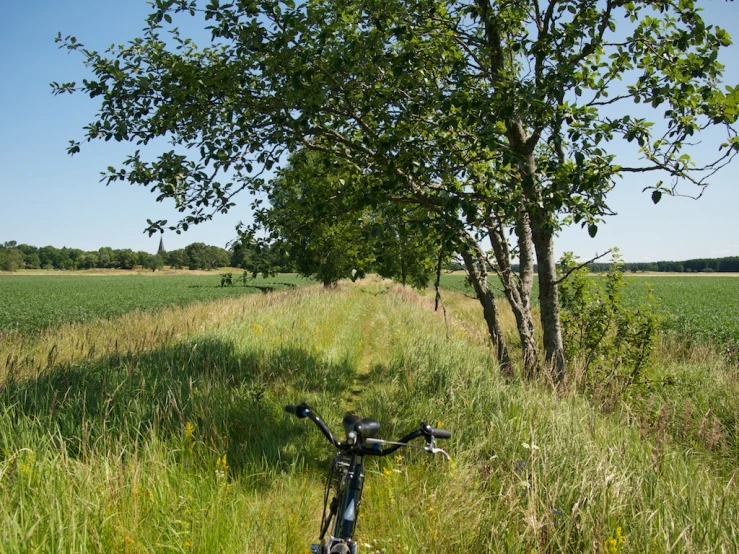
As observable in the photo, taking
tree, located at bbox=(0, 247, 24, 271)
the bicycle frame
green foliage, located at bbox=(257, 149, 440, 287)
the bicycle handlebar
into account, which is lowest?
the bicycle frame

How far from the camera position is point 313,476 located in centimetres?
446

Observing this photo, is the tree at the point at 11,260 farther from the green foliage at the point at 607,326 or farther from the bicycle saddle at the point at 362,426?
the bicycle saddle at the point at 362,426

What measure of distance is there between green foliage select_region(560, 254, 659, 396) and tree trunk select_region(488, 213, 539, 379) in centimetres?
158

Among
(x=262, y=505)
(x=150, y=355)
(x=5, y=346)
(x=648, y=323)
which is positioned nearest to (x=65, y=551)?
(x=262, y=505)

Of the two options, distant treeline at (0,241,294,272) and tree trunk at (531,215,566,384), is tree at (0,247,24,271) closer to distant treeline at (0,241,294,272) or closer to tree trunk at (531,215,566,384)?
distant treeline at (0,241,294,272)

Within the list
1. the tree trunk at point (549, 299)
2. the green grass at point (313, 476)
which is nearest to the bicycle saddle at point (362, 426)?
the green grass at point (313, 476)

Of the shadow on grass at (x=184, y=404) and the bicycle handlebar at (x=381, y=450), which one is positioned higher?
the bicycle handlebar at (x=381, y=450)

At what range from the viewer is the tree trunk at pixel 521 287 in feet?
25.2

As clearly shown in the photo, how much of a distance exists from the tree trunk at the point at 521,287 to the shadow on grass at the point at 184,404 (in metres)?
3.27

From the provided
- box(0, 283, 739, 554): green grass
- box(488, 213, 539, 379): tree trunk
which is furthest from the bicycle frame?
box(488, 213, 539, 379): tree trunk

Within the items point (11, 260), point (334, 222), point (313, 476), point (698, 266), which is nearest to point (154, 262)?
point (11, 260)

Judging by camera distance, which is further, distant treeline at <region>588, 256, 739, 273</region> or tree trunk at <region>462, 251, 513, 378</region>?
distant treeline at <region>588, 256, 739, 273</region>

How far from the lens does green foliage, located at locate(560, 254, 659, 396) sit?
9.26 meters

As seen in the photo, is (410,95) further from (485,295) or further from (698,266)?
(698,266)
